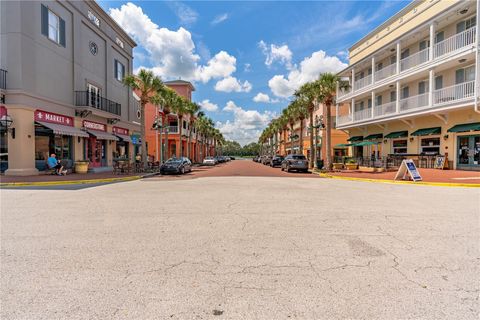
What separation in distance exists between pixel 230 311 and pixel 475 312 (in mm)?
2611

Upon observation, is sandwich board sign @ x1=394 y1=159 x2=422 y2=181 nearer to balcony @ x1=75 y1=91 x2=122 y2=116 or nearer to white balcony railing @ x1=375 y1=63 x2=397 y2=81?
white balcony railing @ x1=375 y1=63 x2=397 y2=81

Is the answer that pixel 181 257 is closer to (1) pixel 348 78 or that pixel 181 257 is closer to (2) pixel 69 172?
(2) pixel 69 172

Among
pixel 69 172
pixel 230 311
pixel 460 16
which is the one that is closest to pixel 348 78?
pixel 460 16

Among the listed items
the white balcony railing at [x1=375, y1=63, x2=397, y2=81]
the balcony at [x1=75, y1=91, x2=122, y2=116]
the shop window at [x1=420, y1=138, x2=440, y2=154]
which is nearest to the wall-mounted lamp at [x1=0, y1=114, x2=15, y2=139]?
the balcony at [x1=75, y1=91, x2=122, y2=116]

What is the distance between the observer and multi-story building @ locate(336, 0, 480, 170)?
63.5ft

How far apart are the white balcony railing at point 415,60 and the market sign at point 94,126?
28.8 m

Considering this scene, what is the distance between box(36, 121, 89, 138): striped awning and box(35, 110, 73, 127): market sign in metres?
0.35

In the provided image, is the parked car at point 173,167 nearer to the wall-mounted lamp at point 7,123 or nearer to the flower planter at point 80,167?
the flower planter at point 80,167

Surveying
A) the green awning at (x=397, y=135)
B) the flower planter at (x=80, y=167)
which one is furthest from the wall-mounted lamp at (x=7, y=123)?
the green awning at (x=397, y=135)

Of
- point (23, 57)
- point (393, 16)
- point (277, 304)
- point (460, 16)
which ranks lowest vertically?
point (277, 304)

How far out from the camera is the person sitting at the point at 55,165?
18.7m

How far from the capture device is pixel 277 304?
3.03m

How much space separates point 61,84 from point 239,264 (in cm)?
2314

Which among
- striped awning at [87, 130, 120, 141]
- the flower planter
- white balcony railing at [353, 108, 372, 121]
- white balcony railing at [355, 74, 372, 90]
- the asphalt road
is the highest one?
white balcony railing at [355, 74, 372, 90]
